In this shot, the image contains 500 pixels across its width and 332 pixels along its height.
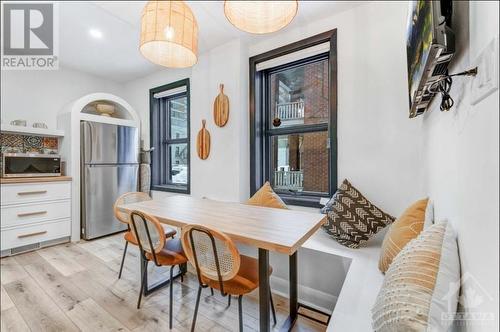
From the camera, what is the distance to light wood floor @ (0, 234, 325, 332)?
1589 millimetres

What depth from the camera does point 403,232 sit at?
1.25 metres

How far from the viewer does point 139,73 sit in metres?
3.78

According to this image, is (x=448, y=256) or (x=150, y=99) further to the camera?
(x=150, y=99)

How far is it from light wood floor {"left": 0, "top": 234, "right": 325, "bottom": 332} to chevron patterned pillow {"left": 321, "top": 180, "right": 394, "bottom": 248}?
696mm

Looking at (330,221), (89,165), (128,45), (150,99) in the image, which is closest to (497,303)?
(330,221)

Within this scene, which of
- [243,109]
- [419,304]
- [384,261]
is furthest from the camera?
[243,109]

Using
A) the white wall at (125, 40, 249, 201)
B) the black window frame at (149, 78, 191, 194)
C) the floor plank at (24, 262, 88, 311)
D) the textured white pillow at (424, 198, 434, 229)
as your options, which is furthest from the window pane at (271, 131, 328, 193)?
the floor plank at (24, 262, 88, 311)

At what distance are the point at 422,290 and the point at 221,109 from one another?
2.53m

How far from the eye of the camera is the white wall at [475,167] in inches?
21.3

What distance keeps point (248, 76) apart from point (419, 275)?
2.59m

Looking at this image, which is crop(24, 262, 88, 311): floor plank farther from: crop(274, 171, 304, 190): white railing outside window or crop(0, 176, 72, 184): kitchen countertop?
crop(274, 171, 304, 190): white railing outside window

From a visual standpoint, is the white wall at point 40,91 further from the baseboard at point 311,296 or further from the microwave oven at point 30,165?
the baseboard at point 311,296

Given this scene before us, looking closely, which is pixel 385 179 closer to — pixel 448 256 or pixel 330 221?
pixel 330 221

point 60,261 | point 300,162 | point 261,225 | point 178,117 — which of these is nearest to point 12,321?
point 60,261
